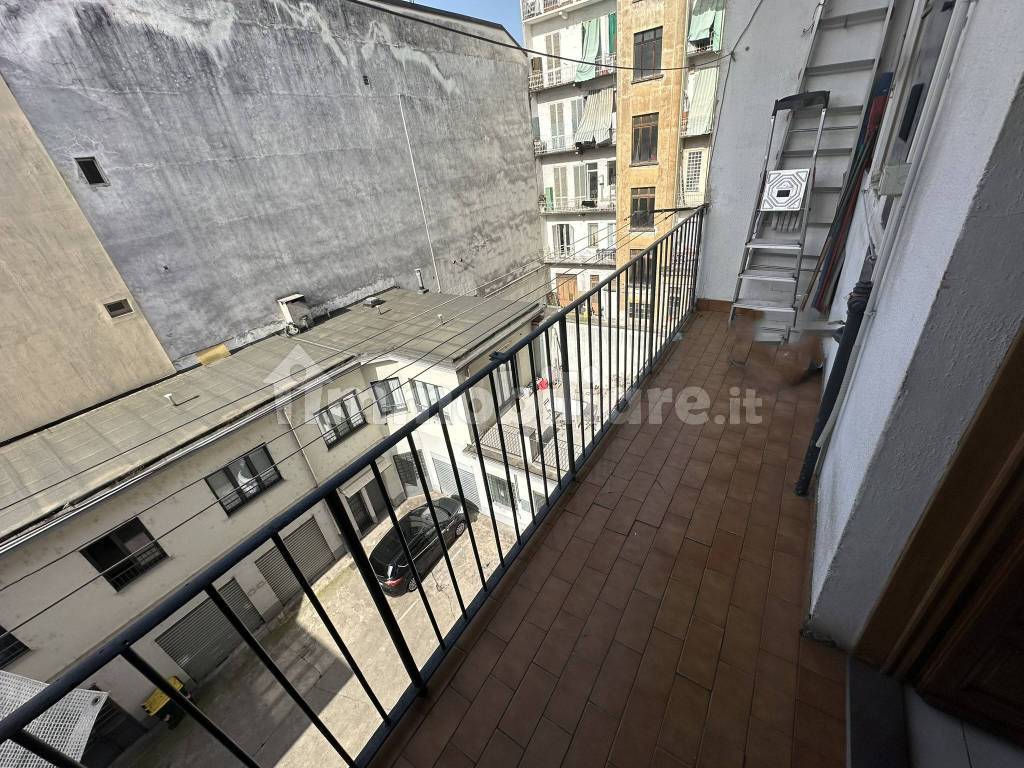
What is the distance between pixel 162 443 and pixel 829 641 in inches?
260

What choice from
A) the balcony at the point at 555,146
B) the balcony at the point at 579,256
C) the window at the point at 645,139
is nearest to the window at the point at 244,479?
the balcony at the point at 579,256

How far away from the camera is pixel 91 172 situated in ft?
19.7

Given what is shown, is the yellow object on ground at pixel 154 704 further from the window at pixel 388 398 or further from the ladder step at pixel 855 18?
the ladder step at pixel 855 18

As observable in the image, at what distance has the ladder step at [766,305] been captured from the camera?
350 cm

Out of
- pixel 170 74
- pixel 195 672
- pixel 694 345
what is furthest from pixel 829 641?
pixel 170 74

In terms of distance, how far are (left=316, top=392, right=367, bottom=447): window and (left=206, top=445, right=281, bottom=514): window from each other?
36.7 inches

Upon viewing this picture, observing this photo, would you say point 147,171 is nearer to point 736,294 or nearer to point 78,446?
point 78,446

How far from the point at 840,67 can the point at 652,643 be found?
14.5 ft

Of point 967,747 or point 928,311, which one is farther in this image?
point 967,747

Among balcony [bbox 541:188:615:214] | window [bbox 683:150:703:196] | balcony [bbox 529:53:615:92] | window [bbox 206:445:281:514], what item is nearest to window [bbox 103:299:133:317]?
window [bbox 206:445:281:514]

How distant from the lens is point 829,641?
135 cm

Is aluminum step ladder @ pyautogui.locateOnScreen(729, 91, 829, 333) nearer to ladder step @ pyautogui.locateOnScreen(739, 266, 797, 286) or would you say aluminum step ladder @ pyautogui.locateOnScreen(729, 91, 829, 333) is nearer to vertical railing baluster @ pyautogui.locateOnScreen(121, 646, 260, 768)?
ladder step @ pyautogui.locateOnScreen(739, 266, 797, 286)

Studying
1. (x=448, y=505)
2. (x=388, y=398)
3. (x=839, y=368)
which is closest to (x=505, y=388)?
(x=388, y=398)

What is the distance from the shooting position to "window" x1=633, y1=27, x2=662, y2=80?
33.7 feet
